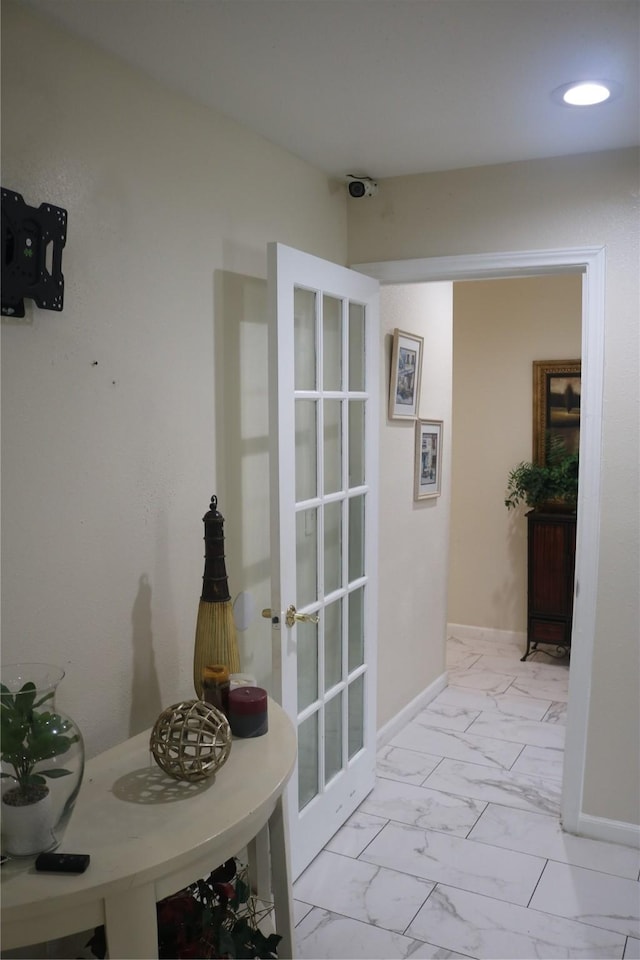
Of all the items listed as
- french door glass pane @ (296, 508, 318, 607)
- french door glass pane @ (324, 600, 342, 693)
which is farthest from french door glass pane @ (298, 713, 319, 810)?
french door glass pane @ (296, 508, 318, 607)

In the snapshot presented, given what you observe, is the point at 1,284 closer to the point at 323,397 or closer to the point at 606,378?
the point at 323,397

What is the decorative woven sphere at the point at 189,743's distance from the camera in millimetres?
1627

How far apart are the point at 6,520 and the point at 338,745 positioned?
169 cm

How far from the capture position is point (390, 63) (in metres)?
1.97

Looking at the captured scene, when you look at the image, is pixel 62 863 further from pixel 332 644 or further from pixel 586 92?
pixel 586 92

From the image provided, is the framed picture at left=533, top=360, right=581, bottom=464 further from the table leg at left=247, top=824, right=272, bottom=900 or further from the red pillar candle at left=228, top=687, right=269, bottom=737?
the red pillar candle at left=228, top=687, right=269, bottom=737

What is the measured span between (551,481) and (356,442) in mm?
2171

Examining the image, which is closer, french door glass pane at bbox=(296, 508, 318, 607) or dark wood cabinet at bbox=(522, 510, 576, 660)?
french door glass pane at bbox=(296, 508, 318, 607)

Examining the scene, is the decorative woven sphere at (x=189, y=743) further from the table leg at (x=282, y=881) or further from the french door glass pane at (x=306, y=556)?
the french door glass pane at (x=306, y=556)

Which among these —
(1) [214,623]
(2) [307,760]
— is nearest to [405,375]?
(2) [307,760]

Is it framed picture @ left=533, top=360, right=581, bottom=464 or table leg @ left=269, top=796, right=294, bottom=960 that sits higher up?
framed picture @ left=533, top=360, right=581, bottom=464

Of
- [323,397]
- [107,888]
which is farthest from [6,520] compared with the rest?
[323,397]

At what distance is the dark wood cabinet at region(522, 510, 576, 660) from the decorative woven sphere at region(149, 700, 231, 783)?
3410mm

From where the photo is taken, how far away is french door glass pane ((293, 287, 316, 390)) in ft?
8.41
